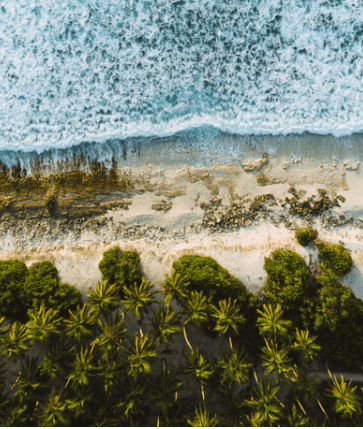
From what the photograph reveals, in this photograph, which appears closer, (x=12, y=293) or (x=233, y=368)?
(x=233, y=368)

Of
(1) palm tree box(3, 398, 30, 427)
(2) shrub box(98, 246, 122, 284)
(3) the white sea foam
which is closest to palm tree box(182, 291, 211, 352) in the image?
(2) shrub box(98, 246, 122, 284)

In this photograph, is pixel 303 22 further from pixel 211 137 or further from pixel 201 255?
pixel 201 255

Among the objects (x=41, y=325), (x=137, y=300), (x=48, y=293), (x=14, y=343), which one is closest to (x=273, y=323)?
(x=137, y=300)

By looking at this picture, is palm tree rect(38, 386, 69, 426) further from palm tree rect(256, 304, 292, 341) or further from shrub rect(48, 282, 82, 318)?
palm tree rect(256, 304, 292, 341)

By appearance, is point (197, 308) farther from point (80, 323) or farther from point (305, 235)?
point (305, 235)

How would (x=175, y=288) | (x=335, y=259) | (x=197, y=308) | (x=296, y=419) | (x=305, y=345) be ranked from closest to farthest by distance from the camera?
(x=296, y=419) → (x=197, y=308) → (x=305, y=345) → (x=175, y=288) → (x=335, y=259)

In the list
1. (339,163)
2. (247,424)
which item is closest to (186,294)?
(247,424)
